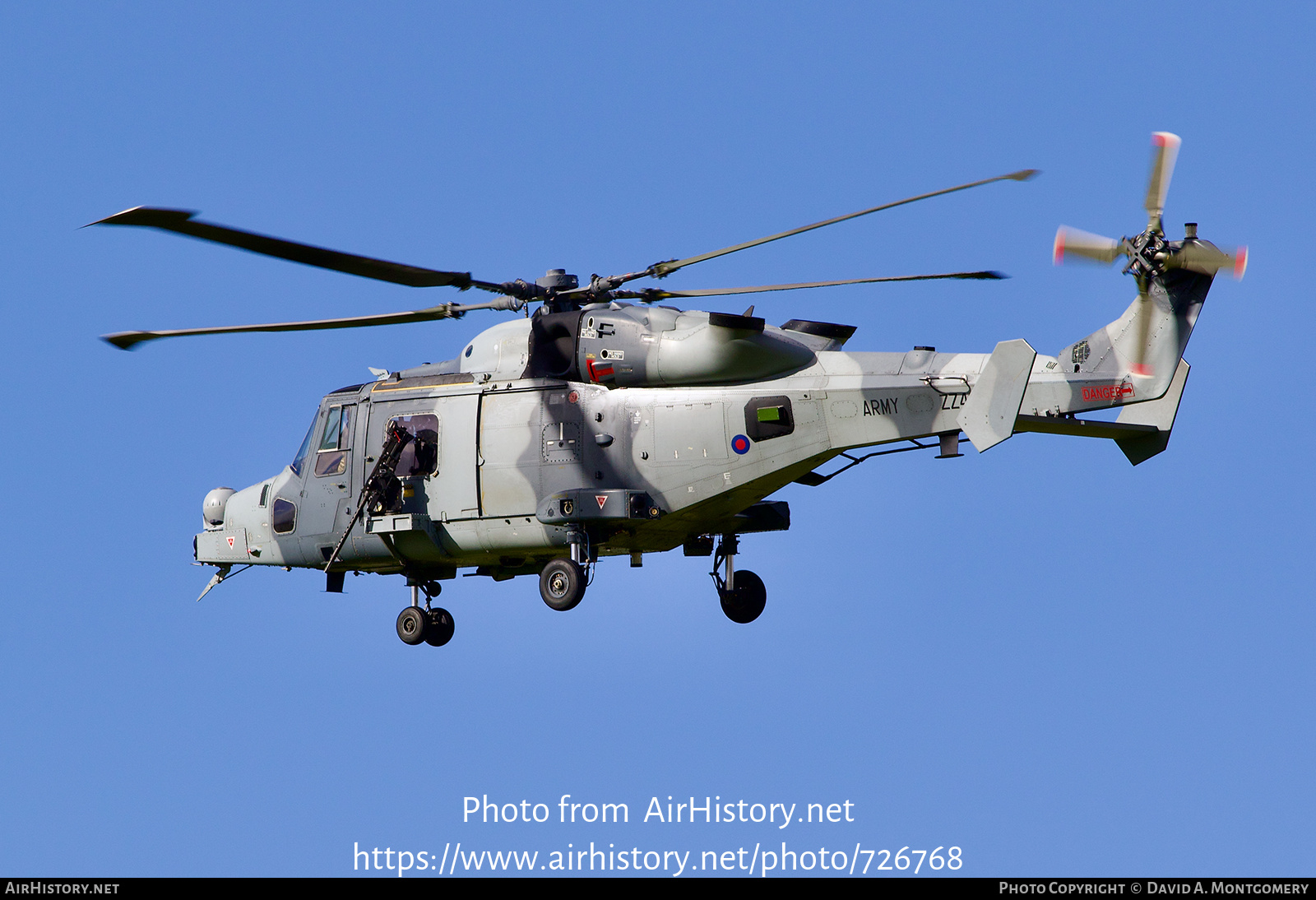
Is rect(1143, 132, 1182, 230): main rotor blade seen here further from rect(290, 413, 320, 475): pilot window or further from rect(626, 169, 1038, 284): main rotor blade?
rect(290, 413, 320, 475): pilot window

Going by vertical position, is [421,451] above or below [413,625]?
above

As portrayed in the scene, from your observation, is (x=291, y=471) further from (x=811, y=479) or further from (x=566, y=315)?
(x=811, y=479)

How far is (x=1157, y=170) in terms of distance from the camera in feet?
69.5

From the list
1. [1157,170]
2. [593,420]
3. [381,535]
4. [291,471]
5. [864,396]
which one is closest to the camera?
[1157,170]

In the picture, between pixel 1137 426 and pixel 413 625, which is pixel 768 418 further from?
pixel 413 625

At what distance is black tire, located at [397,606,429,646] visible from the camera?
28.3m

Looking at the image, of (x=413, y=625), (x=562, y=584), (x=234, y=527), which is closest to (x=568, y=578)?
(x=562, y=584)

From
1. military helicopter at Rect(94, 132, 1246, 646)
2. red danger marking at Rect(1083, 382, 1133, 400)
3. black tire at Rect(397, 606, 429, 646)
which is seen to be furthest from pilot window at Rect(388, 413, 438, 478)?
red danger marking at Rect(1083, 382, 1133, 400)

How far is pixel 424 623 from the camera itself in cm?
2834

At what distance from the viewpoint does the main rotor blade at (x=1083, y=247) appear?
21672 millimetres

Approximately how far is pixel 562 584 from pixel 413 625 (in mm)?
3888

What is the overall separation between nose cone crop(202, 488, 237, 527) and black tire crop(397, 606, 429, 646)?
168 inches

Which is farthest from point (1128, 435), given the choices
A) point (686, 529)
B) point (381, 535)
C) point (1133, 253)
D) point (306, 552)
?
point (306, 552)

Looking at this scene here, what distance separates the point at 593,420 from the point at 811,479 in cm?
333
